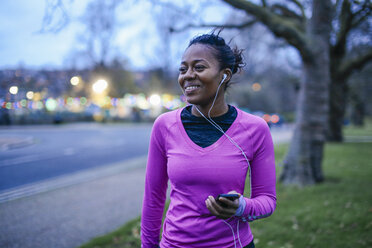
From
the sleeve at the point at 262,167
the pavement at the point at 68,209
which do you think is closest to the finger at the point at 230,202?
the sleeve at the point at 262,167

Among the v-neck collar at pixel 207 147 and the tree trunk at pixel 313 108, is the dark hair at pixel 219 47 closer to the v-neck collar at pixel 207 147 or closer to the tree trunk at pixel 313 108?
the v-neck collar at pixel 207 147

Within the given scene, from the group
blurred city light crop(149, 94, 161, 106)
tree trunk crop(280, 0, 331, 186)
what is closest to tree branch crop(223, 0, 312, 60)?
tree trunk crop(280, 0, 331, 186)

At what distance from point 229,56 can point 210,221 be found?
1.02 meters

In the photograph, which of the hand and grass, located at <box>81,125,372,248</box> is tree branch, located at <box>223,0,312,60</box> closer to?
grass, located at <box>81,125,372,248</box>

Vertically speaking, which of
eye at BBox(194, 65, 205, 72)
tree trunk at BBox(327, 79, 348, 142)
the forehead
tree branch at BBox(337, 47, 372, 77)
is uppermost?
tree branch at BBox(337, 47, 372, 77)

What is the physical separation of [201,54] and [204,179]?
0.74m

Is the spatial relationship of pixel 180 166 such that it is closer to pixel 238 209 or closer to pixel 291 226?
pixel 238 209

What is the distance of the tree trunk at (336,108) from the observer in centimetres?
1294

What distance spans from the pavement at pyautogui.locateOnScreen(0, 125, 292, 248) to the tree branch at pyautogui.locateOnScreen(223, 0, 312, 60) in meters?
4.20

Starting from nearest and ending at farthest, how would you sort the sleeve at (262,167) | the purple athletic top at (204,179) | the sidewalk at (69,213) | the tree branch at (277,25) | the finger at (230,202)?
the finger at (230,202) → the purple athletic top at (204,179) → the sleeve at (262,167) → the sidewalk at (69,213) → the tree branch at (277,25)

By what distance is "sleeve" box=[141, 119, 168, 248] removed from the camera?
171 cm

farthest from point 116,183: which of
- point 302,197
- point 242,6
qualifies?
point 242,6

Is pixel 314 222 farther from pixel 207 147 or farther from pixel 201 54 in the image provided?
pixel 201 54

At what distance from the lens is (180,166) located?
1.53 meters
